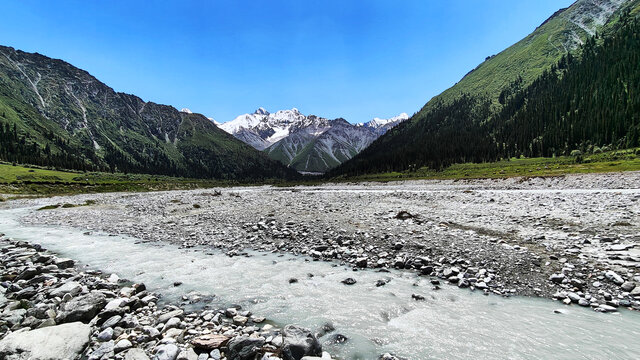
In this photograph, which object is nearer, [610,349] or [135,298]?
[610,349]

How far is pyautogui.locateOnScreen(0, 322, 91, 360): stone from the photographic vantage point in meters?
4.73

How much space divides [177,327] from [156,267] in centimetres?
627

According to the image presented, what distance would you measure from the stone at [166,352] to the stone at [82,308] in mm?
2839

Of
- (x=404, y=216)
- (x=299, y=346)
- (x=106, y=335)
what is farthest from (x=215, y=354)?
(x=404, y=216)

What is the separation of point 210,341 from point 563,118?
18505 cm

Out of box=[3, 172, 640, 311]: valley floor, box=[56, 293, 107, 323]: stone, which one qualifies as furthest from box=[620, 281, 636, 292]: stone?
box=[56, 293, 107, 323]: stone

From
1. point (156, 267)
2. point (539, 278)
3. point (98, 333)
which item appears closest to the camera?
point (98, 333)

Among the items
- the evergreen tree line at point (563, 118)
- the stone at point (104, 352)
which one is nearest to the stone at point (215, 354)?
the stone at point (104, 352)

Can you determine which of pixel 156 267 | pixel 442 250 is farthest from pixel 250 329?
pixel 442 250

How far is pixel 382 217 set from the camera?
21062 mm

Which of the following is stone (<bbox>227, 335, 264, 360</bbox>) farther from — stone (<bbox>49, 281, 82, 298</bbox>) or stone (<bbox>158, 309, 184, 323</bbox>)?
stone (<bbox>49, 281, 82, 298</bbox>)

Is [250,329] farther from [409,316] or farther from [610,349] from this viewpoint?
[610,349]

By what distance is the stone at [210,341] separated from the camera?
5.43 meters

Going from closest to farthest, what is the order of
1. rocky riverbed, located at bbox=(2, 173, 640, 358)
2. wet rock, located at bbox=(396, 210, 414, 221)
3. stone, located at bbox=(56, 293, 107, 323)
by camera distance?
stone, located at bbox=(56, 293, 107, 323) → rocky riverbed, located at bbox=(2, 173, 640, 358) → wet rock, located at bbox=(396, 210, 414, 221)
